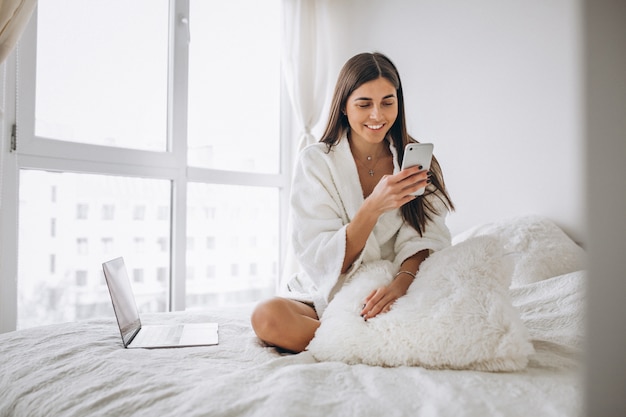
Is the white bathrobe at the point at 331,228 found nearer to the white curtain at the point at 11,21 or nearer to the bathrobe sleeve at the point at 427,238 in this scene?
the bathrobe sleeve at the point at 427,238

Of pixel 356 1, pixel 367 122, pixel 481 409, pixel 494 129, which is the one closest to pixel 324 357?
pixel 481 409

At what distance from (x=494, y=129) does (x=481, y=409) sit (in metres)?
1.63

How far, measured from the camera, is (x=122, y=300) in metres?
1.19

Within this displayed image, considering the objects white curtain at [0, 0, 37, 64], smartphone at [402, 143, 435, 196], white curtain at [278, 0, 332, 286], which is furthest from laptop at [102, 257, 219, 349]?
white curtain at [278, 0, 332, 286]

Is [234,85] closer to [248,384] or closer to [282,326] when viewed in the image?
[282,326]

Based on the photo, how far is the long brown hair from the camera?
1353 millimetres

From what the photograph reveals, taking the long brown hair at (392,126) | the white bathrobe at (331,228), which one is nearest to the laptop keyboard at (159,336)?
the white bathrobe at (331,228)

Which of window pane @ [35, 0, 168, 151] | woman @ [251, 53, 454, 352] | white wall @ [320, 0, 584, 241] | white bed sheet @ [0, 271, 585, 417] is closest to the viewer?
white bed sheet @ [0, 271, 585, 417]

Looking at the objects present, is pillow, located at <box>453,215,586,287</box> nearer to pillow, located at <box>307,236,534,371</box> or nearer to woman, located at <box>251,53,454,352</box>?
woman, located at <box>251,53,454,352</box>

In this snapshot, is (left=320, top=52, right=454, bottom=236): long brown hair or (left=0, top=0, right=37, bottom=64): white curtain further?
(left=0, top=0, right=37, bottom=64): white curtain

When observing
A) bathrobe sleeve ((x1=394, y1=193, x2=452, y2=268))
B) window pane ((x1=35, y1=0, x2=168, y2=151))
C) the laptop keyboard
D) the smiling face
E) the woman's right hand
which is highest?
window pane ((x1=35, y1=0, x2=168, y2=151))

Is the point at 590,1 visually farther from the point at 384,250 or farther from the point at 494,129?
the point at 494,129

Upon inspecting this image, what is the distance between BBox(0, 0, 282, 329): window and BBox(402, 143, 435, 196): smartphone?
59.7 inches

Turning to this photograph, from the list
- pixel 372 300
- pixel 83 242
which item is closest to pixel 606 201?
pixel 372 300
